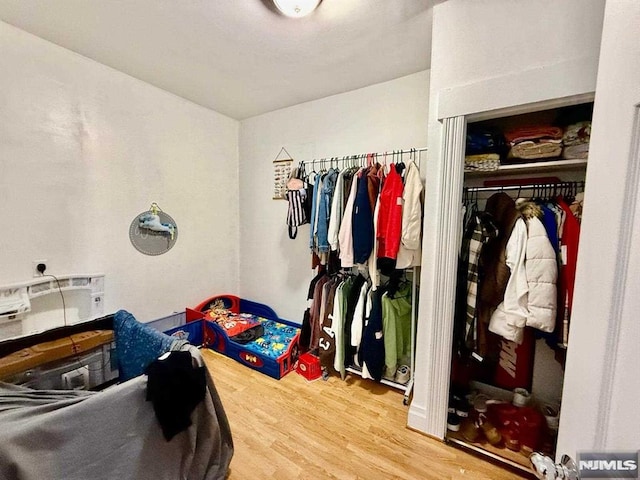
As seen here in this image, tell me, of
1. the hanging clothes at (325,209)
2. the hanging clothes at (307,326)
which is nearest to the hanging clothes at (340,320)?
the hanging clothes at (307,326)

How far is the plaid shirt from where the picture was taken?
1479 mm

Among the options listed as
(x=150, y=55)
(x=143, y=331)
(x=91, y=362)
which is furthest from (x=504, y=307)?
(x=150, y=55)

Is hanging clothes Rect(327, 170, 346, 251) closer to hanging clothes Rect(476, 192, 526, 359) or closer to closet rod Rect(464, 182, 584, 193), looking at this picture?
closet rod Rect(464, 182, 584, 193)

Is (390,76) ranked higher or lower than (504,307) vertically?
higher

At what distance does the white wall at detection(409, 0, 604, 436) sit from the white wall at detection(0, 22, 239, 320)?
2.32m

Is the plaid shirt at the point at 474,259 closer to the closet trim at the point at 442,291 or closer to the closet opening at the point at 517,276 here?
the closet opening at the point at 517,276

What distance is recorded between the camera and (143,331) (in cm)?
171

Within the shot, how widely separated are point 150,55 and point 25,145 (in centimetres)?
104

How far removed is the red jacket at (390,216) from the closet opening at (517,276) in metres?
0.39

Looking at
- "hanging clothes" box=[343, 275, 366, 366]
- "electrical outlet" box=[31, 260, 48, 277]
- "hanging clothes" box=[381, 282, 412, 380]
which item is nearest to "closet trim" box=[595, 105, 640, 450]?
"hanging clothes" box=[381, 282, 412, 380]

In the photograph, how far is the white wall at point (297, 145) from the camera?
216cm

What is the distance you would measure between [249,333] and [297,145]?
1.98m

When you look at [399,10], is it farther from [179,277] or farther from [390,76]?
[179,277]

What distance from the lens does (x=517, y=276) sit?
1.35 m
